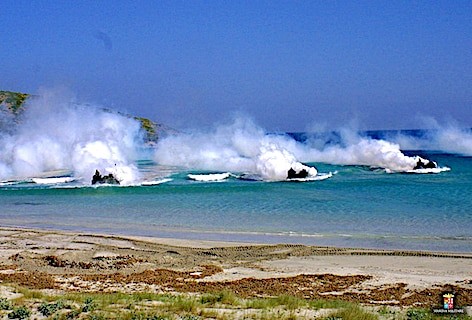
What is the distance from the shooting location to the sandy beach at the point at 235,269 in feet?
44.7

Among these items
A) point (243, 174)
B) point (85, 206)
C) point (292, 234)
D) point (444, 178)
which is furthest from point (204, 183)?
point (292, 234)

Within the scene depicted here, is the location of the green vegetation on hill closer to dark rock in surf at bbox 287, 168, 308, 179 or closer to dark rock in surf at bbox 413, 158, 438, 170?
dark rock in surf at bbox 287, 168, 308, 179

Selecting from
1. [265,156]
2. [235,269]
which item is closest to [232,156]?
[265,156]

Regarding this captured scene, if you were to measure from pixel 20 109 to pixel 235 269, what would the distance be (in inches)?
3516

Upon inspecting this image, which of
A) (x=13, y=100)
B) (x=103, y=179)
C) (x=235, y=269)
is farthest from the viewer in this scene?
(x=13, y=100)

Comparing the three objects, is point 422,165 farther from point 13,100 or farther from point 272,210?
point 13,100

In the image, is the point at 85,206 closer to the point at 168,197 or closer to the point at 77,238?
the point at 168,197

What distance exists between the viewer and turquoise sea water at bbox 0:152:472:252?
21203 mm

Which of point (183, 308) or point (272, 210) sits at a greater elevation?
point (272, 210)

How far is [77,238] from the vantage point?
21094mm

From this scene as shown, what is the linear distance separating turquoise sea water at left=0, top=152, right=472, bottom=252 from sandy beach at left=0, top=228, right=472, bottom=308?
1893mm

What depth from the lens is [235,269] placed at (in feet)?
53.3

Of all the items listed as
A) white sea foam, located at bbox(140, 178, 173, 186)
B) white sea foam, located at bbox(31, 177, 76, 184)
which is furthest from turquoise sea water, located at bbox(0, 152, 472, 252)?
white sea foam, located at bbox(31, 177, 76, 184)

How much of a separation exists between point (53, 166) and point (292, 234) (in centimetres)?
4137
